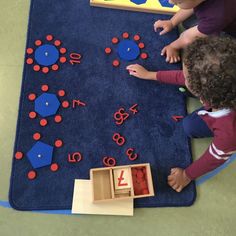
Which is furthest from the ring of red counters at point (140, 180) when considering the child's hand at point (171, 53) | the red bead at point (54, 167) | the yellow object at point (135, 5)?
the yellow object at point (135, 5)

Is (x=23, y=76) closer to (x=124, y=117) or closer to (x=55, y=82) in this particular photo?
(x=55, y=82)

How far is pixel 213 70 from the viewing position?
2.27ft

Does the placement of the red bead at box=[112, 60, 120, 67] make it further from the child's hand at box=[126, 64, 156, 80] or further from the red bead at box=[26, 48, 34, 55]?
the red bead at box=[26, 48, 34, 55]

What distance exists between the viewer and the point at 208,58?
2.30 ft

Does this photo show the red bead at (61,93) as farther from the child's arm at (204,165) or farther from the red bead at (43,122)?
the child's arm at (204,165)

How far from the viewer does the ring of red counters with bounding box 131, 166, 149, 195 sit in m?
0.96

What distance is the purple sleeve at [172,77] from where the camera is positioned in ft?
3.48

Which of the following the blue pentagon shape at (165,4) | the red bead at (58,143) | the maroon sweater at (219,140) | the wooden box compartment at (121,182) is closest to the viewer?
the maroon sweater at (219,140)

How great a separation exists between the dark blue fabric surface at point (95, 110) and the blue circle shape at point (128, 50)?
0.13 feet

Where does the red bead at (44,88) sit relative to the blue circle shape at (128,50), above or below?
below

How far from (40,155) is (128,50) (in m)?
0.54

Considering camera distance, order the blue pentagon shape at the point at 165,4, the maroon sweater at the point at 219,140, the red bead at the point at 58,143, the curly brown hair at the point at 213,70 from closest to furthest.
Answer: the curly brown hair at the point at 213,70 < the maroon sweater at the point at 219,140 < the red bead at the point at 58,143 < the blue pentagon shape at the point at 165,4

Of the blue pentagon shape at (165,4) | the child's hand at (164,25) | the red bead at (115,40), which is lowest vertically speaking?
the red bead at (115,40)

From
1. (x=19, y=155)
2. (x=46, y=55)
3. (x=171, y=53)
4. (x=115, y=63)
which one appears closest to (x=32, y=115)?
(x=19, y=155)
